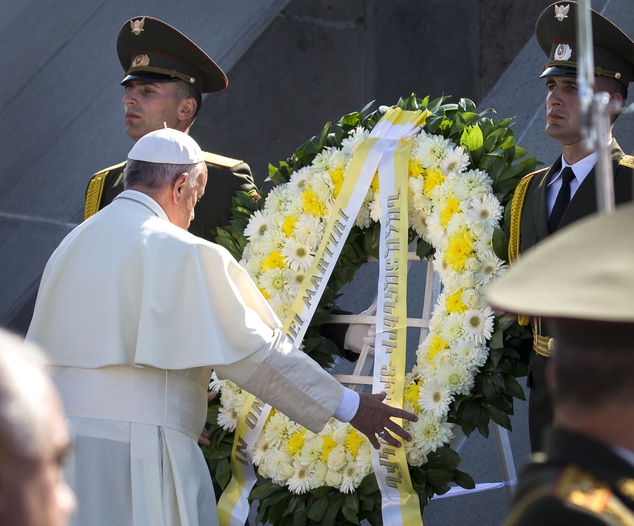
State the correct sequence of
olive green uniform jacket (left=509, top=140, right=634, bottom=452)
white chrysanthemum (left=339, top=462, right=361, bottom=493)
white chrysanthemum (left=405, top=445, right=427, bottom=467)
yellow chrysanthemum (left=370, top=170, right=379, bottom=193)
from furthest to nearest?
1. yellow chrysanthemum (left=370, top=170, right=379, bottom=193)
2. white chrysanthemum (left=339, top=462, right=361, bottom=493)
3. white chrysanthemum (left=405, top=445, right=427, bottom=467)
4. olive green uniform jacket (left=509, top=140, right=634, bottom=452)

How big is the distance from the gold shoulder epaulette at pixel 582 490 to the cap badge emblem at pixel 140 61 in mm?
4041

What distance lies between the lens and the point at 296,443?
13.7 feet

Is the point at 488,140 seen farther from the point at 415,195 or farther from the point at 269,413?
the point at 269,413

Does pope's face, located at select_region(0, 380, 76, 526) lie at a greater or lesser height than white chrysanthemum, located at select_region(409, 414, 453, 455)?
greater

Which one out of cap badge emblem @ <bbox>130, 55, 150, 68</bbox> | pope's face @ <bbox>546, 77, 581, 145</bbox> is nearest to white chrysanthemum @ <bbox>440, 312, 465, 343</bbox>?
pope's face @ <bbox>546, 77, 581, 145</bbox>

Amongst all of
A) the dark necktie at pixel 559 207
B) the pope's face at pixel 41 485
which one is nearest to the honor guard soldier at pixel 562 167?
the dark necktie at pixel 559 207

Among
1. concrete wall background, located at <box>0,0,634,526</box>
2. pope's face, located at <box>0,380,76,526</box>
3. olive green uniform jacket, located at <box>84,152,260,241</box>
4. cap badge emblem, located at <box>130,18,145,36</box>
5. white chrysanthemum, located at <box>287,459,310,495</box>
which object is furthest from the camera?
concrete wall background, located at <box>0,0,634,526</box>

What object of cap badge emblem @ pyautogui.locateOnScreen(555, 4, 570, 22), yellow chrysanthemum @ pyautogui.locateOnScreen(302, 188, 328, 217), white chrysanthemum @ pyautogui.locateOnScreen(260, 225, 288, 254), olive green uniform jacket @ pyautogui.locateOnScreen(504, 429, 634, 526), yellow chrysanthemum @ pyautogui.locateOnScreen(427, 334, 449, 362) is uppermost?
cap badge emblem @ pyautogui.locateOnScreen(555, 4, 570, 22)

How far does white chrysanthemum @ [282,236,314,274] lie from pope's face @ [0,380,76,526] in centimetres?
304

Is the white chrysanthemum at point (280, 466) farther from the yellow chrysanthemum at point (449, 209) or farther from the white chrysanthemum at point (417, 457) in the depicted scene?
the yellow chrysanthemum at point (449, 209)

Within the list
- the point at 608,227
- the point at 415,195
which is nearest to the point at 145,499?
the point at 415,195

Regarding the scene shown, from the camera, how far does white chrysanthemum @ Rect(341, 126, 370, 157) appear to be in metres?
4.41

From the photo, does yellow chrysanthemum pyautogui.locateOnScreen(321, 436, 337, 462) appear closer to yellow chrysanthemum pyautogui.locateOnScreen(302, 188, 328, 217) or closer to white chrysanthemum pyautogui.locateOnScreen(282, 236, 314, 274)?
white chrysanthemum pyautogui.locateOnScreen(282, 236, 314, 274)

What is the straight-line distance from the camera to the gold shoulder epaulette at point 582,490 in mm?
1417
